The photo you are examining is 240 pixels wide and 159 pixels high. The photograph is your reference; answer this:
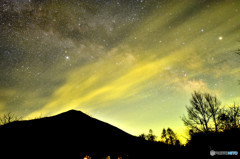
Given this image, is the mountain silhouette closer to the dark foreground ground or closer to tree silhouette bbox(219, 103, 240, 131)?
the dark foreground ground

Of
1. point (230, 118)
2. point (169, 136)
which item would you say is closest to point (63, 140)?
point (230, 118)

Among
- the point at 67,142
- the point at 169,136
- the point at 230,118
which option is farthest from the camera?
the point at 169,136

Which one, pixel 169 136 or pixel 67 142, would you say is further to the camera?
pixel 169 136

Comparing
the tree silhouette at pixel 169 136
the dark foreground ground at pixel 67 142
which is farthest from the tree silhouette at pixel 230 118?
the tree silhouette at pixel 169 136

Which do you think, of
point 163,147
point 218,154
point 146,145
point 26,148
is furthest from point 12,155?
point 218,154

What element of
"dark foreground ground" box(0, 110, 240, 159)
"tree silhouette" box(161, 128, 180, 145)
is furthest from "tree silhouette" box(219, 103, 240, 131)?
"tree silhouette" box(161, 128, 180, 145)

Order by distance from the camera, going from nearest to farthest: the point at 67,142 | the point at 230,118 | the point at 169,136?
the point at 67,142 → the point at 230,118 → the point at 169,136

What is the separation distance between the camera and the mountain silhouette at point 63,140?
502 centimetres

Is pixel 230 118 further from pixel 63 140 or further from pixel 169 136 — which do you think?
pixel 169 136

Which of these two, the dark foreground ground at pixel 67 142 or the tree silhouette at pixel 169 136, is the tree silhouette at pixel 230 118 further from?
the tree silhouette at pixel 169 136

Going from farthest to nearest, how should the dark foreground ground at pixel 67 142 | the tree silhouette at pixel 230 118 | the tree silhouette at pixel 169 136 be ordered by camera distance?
1. the tree silhouette at pixel 169 136
2. the tree silhouette at pixel 230 118
3. the dark foreground ground at pixel 67 142

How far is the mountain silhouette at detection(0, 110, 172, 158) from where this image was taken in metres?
5.02

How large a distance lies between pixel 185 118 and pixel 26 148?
2117cm

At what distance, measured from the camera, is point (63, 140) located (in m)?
5.58
